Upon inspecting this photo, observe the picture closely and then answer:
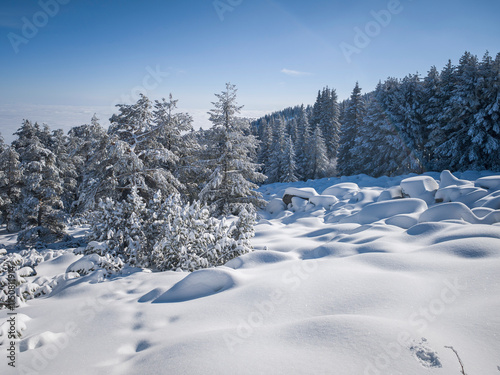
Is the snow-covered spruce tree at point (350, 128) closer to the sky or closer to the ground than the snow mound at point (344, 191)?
closer to the sky

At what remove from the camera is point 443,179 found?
11078 mm

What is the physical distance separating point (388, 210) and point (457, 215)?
2.38 metres

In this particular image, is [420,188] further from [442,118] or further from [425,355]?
[442,118]

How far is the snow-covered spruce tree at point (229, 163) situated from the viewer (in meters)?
13.4

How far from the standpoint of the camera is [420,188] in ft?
36.6

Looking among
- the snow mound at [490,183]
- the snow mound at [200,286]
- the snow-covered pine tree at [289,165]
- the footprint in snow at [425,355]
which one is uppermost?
the snow-covered pine tree at [289,165]

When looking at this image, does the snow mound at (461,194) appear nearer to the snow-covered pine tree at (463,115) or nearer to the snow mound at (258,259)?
the snow mound at (258,259)

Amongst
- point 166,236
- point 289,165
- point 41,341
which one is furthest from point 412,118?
point 41,341

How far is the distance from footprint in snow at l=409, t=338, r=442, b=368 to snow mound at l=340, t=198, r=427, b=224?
7444mm

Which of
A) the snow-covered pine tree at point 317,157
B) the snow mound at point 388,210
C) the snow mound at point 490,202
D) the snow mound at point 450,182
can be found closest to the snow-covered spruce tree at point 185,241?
the snow mound at point 388,210

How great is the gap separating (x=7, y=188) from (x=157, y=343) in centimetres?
2523

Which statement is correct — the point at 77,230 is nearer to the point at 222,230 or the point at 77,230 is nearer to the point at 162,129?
the point at 162,129

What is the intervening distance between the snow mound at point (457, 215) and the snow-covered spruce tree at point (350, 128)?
21765 millimetres

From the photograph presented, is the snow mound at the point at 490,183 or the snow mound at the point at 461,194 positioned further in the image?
the snow mound at the point at 490,183
